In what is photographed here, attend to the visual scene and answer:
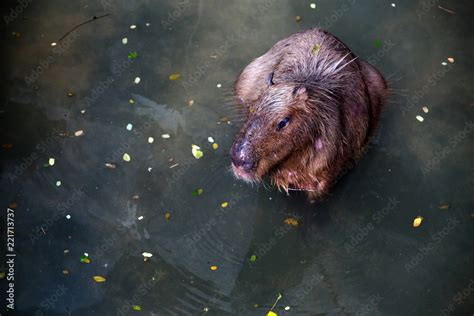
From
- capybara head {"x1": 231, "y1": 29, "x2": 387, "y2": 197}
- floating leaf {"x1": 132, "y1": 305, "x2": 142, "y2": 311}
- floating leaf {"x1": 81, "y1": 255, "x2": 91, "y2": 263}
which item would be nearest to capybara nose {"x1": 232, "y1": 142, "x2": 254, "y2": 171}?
capybara head {"x1": 231, "y1": 29, "x2": 387, "y2": 197}

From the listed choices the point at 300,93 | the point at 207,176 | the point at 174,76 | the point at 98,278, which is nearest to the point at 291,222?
the point at 207,176

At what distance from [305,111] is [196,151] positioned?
1527 millimetres

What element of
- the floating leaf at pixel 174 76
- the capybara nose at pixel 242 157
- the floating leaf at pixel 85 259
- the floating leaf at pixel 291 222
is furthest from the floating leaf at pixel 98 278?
the floating leaf at pixel 174 76

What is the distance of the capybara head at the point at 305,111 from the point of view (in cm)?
491

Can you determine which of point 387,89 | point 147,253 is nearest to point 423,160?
point 387,89

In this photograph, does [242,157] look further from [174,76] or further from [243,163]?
[174,76]

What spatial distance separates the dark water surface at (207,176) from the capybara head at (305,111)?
1.29 ft

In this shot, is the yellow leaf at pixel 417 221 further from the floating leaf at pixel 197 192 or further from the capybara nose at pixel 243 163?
the floating leaf at pixel 197 192

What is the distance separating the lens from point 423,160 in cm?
611

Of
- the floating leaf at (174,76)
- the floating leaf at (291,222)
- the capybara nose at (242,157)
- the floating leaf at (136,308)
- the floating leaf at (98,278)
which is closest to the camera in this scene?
the capybara nose at (242,157)

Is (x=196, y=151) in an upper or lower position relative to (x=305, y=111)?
lower

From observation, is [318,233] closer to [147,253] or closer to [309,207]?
[309,207]

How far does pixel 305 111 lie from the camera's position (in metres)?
5.04

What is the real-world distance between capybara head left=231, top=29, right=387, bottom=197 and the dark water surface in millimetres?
393
